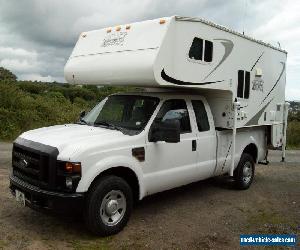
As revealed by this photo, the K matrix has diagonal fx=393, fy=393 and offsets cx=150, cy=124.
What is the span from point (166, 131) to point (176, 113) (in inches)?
35.4

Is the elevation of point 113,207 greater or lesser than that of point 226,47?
lesser

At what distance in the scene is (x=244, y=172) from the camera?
8.45 metres

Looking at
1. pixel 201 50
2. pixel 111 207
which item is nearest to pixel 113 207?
pixel 111 207

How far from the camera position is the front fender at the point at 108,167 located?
16.5 feet

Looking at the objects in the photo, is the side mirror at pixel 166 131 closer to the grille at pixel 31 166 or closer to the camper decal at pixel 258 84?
the grille at pixel 31 166

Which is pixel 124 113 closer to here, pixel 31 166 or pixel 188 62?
pixel 188 62

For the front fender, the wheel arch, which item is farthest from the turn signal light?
the wheel arch

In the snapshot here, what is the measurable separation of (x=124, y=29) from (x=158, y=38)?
105 centimetres

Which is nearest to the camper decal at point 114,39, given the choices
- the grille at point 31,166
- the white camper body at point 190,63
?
the white camper body at point 190,63

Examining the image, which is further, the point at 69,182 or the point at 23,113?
the point at 23,113

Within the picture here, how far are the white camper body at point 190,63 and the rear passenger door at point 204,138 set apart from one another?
0.35 meters

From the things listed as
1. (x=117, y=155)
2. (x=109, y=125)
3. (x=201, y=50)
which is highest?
(x=201, y=50)

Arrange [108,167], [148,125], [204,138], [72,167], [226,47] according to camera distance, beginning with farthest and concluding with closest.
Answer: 1. [226,47]
2. [204,138]
3. [148,125]
4. [108,167]
5. [72,167]

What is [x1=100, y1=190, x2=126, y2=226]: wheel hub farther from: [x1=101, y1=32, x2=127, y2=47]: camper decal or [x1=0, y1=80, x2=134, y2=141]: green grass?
[x1=0, y1=80, x2=134, y2=141]: green grass
